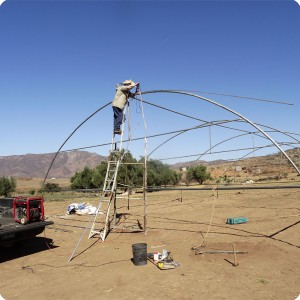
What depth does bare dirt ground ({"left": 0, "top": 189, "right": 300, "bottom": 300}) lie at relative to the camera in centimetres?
541

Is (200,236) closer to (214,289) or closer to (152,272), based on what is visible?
(152,272)

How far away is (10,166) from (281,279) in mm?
179554

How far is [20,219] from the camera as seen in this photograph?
8438 mm

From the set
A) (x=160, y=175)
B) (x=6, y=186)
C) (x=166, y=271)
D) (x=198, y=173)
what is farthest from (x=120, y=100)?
(x=198, y=173)

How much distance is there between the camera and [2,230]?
740 cm

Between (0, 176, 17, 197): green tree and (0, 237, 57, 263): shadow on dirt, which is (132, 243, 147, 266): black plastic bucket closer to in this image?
(0, 237, 57, 263): shadow on dirt

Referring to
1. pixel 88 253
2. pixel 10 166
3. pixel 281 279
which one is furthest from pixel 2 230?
pixel 10 166

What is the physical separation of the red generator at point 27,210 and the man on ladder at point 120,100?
12.3ft

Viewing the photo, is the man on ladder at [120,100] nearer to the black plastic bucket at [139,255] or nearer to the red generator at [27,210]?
the red generator at [27,210]

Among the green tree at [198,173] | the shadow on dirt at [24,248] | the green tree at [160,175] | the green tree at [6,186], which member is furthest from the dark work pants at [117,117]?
the green tree at [198,173]

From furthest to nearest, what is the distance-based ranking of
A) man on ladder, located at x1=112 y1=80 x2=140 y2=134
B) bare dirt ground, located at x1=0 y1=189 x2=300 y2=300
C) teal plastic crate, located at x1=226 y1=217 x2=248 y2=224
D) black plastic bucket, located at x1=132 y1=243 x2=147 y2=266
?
teal plastic crate, located at x1=226 y1=217 x2=248 y2=224 → man on ladder, located at x1=112 y1=80 x2=140 y2=134 → black plastic bucket, located at x1=132 y1=243 x2=147 y2=266 → bare dirt ground, located at x1=0 y1=189 x2=300 y2=300

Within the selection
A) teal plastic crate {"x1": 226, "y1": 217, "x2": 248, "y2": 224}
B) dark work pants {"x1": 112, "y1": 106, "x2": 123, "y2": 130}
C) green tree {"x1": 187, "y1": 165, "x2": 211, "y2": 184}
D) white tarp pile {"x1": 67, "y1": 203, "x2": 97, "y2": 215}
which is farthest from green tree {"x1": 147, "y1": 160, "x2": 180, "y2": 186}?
dark work pants {"x1": 112, "y1": 106, "x2": 123, "y2": 130}

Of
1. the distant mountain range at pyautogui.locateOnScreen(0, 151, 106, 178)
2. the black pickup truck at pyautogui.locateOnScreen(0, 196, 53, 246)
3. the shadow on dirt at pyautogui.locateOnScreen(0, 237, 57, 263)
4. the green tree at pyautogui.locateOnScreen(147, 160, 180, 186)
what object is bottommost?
the shadow on dirt at pyautogui.locateOnScreen(0, 237, 57, 263)

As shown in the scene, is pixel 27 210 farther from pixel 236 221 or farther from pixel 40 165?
pixel 40 165
